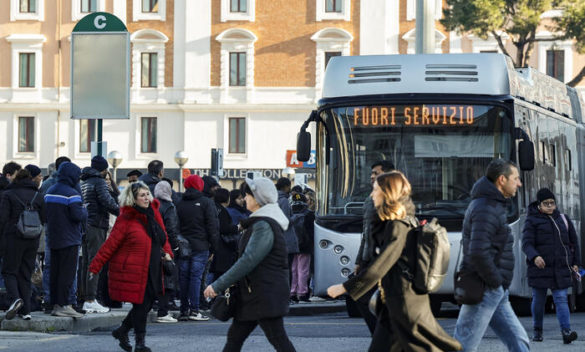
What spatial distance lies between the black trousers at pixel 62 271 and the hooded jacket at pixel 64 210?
111mm

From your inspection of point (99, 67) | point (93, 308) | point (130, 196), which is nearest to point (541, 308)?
point (130, 196)

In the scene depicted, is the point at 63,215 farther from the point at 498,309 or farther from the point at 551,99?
the point at 551,99

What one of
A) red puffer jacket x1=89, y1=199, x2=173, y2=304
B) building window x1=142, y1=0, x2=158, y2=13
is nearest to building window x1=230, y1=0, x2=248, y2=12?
building window x1=142, y1=0, x2=158, y2=13

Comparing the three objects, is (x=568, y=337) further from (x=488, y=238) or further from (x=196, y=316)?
(x=196, y=316)

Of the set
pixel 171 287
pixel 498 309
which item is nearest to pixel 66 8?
pixel 171 287

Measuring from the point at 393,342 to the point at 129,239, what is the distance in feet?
13.8

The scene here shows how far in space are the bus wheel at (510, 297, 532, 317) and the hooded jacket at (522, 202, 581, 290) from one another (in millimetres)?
2753

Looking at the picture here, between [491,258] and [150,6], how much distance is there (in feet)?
168

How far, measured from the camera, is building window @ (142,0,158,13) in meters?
58.9

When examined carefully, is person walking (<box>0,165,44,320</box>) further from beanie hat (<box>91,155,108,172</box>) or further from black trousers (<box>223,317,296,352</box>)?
black trousers (<box>223,317,296,352</box>)

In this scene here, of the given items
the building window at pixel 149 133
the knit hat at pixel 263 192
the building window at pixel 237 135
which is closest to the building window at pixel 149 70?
the building window at pixel 149 133

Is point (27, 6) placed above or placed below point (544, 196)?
above

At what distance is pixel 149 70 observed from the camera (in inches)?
2313

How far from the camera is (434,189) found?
14.9 meters
